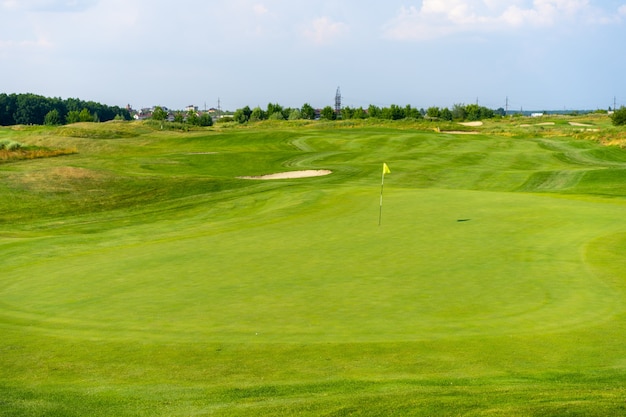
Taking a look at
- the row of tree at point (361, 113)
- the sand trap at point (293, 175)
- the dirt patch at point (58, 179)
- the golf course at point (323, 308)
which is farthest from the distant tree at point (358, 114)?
the golf course at point (323, 308)

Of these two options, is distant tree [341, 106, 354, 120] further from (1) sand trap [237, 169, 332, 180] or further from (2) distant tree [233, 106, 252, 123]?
(1) sand trap [237, 169, 332, 180]

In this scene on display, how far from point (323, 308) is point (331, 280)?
2188 mm

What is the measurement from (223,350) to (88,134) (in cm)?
8208

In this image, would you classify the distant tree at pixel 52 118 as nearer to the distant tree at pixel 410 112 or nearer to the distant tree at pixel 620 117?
the distant tree at pixel 410 112

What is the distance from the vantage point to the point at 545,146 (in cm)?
6450

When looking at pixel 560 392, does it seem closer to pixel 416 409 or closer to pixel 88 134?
pixel 416 409

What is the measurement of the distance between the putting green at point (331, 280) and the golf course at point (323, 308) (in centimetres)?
6

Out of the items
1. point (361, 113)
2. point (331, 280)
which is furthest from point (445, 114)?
point (331, 280)

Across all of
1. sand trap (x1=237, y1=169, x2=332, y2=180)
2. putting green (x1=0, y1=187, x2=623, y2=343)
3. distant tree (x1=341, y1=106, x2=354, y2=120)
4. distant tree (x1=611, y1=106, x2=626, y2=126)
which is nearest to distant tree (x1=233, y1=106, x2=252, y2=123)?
distant tree (x1=341, y1=106, x2=354, y2=120)

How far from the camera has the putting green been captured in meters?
12.2

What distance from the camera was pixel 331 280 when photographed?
15.2 metres

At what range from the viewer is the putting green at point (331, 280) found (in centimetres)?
1220

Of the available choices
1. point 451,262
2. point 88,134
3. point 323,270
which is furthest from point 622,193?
point 88,134

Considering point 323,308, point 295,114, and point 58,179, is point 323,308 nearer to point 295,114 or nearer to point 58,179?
point 58,179
